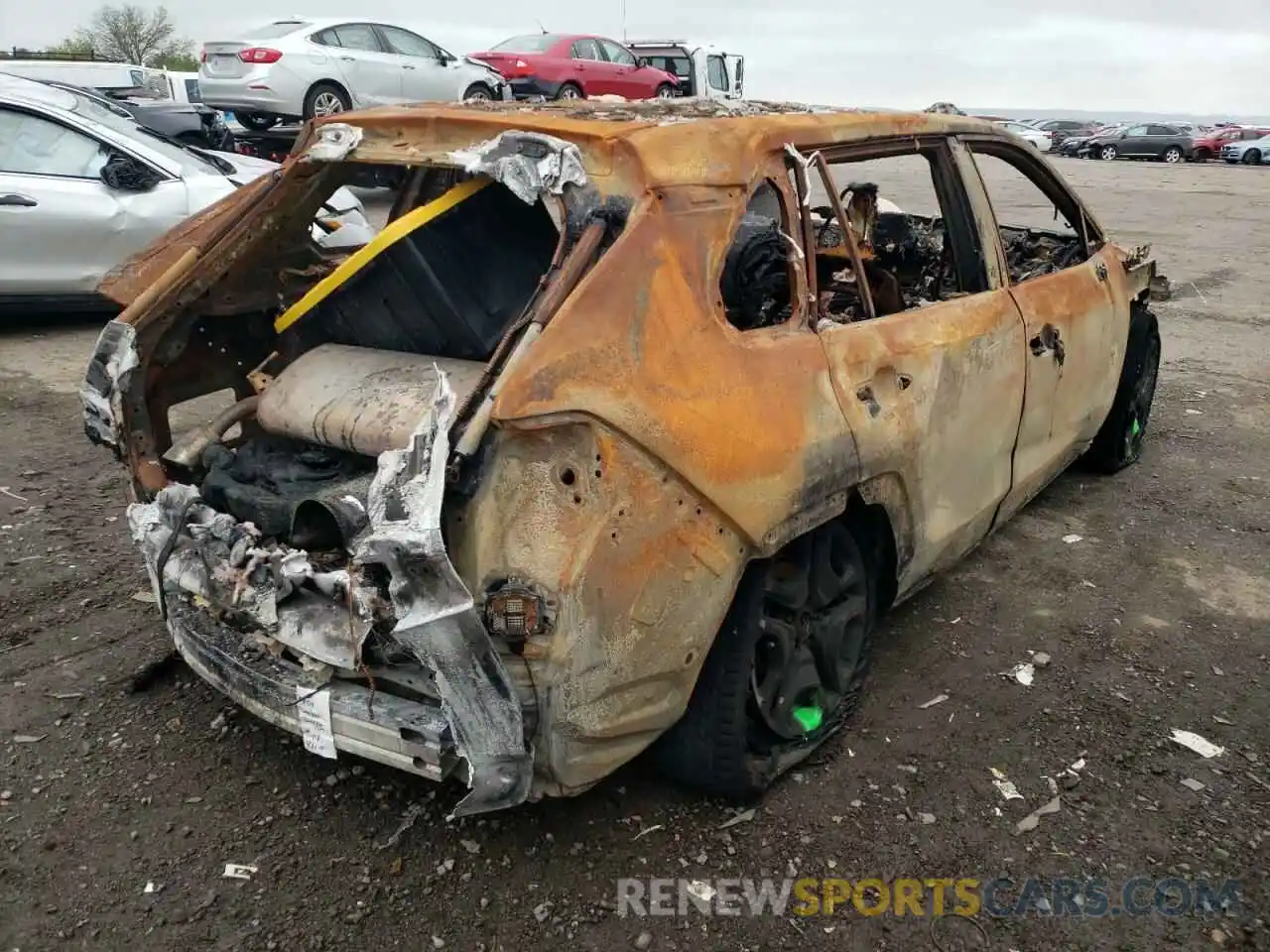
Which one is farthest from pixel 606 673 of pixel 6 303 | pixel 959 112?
pixel 6 303

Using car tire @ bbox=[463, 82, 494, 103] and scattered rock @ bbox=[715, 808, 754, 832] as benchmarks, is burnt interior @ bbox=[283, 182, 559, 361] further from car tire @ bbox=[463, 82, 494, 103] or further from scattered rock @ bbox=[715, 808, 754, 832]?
car tire @ bbox=[463, 82, 494, 103]

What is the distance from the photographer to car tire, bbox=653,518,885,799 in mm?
2523

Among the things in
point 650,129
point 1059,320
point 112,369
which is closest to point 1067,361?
point 1059,320

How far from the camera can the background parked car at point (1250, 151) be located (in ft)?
114

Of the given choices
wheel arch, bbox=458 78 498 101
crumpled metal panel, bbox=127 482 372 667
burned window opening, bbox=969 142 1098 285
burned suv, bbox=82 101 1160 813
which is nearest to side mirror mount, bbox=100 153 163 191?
burned suv, bbox=82 101 1160 813

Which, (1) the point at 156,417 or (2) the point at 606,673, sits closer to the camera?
(2) the point at 606,673

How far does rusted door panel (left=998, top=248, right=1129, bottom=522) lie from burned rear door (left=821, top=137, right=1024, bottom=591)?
16cm

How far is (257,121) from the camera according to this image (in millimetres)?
13133

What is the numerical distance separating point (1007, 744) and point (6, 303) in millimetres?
7074

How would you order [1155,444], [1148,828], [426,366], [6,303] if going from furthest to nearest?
[6,303]
[1155,444]
[426,366]
[1148,828]

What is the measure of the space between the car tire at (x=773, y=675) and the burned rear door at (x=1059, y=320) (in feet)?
3.21

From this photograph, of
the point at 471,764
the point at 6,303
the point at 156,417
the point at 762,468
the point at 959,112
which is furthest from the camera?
the point at 6,303

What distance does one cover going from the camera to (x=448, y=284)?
10.2 feet

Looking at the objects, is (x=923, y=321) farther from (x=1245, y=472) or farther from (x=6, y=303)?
(x=6, y=303)
